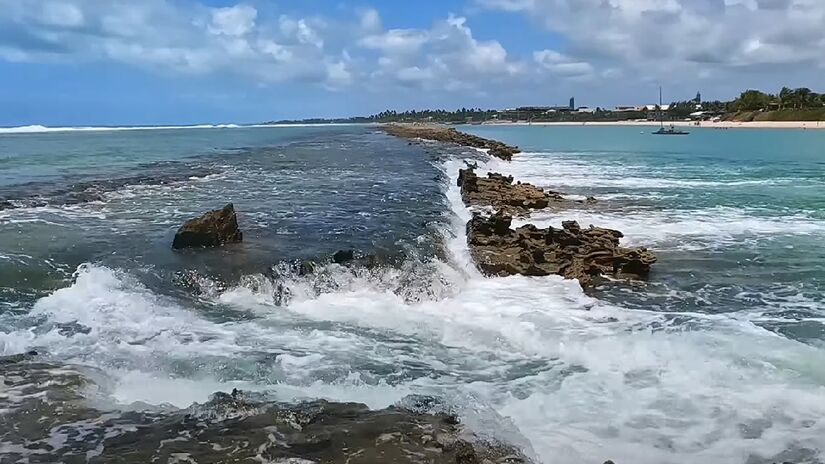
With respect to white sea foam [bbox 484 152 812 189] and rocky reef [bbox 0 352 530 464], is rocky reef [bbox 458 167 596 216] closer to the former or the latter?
white sea foam [bbox 484 152 812 189]

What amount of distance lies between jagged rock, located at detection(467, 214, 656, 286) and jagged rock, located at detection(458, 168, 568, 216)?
18.7 feet

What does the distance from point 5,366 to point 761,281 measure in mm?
13507

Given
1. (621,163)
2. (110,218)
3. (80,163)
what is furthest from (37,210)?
(621,163)

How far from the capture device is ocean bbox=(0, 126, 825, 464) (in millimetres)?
7133

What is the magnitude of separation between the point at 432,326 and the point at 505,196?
47.1 ft

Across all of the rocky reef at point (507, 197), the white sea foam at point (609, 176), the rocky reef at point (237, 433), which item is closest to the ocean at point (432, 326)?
the rocky reef at point (237, 433)

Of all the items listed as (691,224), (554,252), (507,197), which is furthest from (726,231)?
(507,197)

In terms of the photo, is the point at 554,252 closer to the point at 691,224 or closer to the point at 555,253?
the point at 555,253

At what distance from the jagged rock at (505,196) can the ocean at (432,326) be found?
→ 2.10 meters

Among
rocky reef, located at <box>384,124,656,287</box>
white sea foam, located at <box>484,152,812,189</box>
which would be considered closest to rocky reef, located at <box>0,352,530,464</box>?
rocky reef, located at <box>384,124,656,287</box>

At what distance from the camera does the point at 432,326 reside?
1084cm

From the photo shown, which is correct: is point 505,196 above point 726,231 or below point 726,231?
above

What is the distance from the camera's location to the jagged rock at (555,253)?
1420cm

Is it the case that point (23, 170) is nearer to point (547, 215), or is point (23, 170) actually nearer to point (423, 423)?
point (547, 215)
